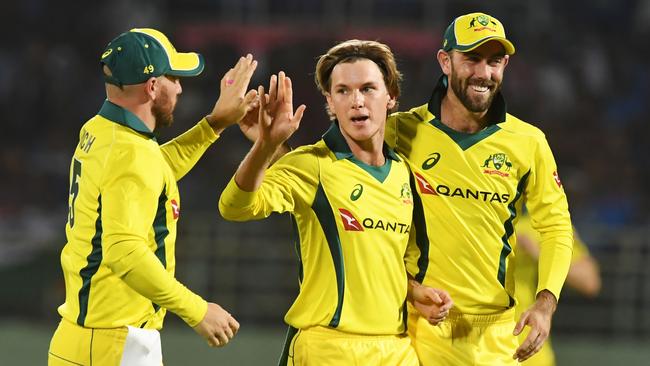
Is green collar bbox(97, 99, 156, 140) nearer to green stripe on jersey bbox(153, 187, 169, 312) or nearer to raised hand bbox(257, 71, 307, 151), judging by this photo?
green stripe on jersey bbox(153, 187, 169, 312)

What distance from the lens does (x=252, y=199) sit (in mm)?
4020

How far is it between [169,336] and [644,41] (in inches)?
257

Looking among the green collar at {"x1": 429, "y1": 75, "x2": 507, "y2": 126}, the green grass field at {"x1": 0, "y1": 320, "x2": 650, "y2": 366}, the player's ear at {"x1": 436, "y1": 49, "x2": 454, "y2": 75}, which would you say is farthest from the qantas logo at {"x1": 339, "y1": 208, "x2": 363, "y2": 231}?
the green grass field at {"x1": 0, "y1": 320, "x2": 650, "y2": 366}

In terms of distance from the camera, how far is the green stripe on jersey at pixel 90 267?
4.15m

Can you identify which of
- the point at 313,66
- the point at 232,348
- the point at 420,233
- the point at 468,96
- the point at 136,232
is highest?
the point at 468,96

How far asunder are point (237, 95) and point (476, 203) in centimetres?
105

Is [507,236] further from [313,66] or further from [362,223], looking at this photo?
[313,66]

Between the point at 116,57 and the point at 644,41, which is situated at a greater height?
the point at 116,57

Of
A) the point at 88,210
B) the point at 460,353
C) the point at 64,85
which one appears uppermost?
the point at 88,210

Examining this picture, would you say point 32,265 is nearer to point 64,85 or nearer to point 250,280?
point 250,280

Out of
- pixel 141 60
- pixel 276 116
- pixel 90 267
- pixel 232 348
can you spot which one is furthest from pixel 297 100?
pixel 276 116

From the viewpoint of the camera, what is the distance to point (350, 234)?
429 centimetres

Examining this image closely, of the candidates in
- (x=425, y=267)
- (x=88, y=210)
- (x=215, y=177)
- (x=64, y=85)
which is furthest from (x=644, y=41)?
(x=88, y=210)

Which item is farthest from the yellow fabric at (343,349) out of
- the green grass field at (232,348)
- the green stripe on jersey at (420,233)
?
the green grass field at (232,348)
